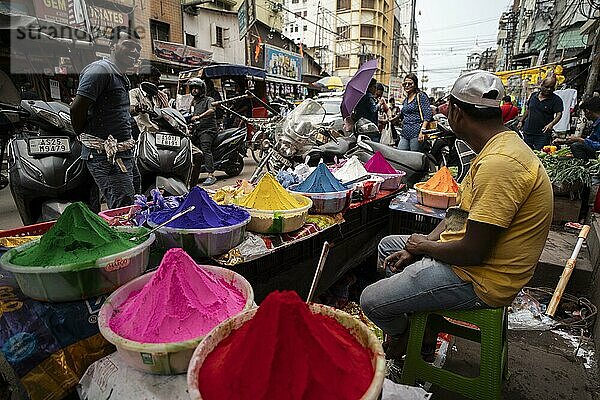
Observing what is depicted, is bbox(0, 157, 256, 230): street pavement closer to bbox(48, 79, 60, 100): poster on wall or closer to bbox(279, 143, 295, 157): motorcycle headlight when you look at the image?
bbox(48, 79, 60, 100): poster on wall

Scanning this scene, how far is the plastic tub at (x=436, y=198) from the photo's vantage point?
2547 millimetres

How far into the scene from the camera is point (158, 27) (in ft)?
46.6

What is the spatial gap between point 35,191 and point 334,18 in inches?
1905

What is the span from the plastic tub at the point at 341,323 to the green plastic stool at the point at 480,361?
0.78 meters

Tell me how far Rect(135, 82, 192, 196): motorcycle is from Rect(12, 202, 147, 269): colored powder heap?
208cm

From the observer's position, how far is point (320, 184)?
2.34 meters

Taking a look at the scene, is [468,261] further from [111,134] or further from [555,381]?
[111,134]

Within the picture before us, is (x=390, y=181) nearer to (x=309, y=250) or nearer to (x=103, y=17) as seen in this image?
(x=309, y=250)

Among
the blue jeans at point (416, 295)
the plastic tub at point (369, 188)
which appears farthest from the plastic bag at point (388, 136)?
the blue jeans at point (416, 295)

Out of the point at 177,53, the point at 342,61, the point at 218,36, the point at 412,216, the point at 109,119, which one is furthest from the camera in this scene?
the point at 342,61

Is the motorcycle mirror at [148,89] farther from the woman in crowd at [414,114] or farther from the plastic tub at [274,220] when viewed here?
the woman in crowd at [414,114]

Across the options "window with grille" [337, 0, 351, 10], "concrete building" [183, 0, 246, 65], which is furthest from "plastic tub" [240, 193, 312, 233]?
"window with grille" [337, 0, 351, 10]

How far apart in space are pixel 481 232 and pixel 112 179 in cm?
239

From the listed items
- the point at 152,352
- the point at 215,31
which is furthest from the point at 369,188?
the point at 215,31
